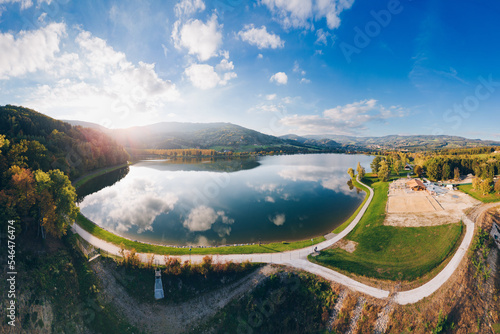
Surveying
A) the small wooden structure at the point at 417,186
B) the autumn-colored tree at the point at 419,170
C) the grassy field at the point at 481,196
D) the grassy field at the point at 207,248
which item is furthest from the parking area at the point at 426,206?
the grassy field at the point at 207,248

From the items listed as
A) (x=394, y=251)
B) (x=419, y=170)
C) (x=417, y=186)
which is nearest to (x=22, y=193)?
(x=394, y=251)

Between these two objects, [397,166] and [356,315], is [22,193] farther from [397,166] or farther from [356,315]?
[397,166]

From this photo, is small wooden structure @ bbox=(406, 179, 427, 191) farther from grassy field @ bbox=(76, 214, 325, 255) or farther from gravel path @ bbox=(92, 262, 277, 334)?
gravel path @ bbox=(92, 262, 277, 334)

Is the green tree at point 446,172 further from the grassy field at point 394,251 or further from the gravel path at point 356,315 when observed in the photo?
the gravel path at point 356,315

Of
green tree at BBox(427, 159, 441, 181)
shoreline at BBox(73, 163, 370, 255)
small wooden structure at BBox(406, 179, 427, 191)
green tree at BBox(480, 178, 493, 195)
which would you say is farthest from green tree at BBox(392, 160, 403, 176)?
shoreline at BBox(73, 163, 370, 255)

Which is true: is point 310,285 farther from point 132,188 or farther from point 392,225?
point 132,188
